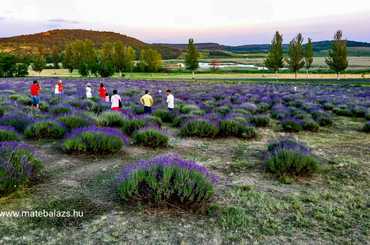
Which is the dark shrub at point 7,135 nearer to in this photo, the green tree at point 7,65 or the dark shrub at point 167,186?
the dark shrub at point 167,186

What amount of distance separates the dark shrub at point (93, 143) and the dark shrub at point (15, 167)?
1.87 meters

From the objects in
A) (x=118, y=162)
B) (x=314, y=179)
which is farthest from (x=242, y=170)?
(x=118, y=162)

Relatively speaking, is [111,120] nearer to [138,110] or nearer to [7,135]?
[7,135]

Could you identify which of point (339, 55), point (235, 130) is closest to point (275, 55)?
point (339, 55)

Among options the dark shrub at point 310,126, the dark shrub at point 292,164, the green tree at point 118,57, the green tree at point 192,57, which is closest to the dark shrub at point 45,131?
the dark shrub at point 292,164

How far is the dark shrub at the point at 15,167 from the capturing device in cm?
575

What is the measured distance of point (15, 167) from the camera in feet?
19.8

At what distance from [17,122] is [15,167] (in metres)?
6.11

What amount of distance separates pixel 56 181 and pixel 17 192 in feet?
3.12

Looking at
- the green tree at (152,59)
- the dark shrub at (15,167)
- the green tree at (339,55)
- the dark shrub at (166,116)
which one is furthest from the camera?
the green tree at (152,59)

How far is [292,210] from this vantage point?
5.83m

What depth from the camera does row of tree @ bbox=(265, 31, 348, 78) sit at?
7369cm

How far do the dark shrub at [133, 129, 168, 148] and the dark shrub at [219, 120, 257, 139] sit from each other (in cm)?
288

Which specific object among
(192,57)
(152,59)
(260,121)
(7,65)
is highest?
(152,59)
